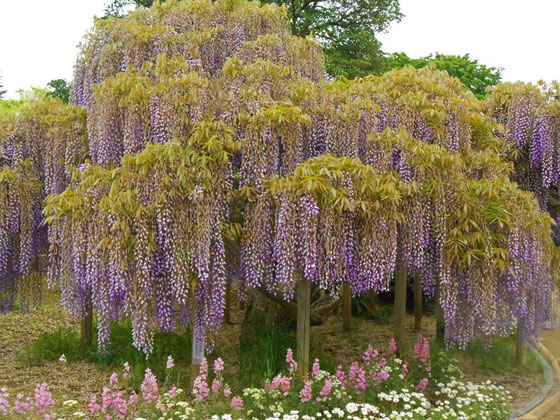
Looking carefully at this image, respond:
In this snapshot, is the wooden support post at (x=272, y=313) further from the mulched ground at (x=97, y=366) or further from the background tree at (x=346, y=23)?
the background tree at (x=346, y=23)

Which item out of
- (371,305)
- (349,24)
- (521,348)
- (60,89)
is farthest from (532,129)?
(60,89)

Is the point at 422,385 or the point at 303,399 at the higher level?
the point at 303,399

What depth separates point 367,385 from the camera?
18.1ft

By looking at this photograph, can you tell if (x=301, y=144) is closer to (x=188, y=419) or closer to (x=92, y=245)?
(x=92, y=245)

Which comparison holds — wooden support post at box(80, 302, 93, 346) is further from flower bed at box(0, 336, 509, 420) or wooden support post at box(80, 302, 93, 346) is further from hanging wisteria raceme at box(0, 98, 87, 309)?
flower bed at box(0, 336, 509, 420)

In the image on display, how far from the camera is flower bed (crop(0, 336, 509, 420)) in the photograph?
15.3 ft

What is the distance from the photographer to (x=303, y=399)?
486 cm

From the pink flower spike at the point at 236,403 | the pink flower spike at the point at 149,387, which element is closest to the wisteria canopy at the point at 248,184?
the pink flower spike at the point at 149,387

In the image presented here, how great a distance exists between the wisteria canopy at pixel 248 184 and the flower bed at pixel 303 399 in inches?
23.4

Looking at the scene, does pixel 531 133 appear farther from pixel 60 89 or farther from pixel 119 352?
pixel 60 89

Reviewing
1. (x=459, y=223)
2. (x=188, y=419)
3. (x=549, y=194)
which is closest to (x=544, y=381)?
(x=549, y=194)

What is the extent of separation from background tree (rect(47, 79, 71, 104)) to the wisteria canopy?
9.69m

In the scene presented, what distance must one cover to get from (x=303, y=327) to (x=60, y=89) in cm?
1370

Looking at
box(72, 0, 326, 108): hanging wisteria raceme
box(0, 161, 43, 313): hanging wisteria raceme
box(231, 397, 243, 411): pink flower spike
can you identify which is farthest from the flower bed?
box(72, 0, 326, 108): hanging wisteria raceme
